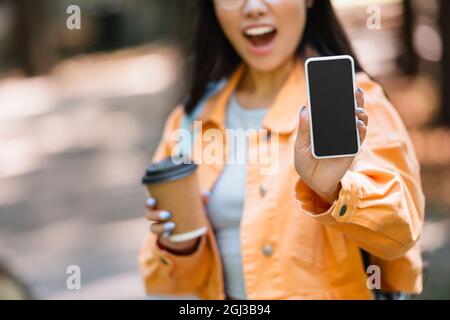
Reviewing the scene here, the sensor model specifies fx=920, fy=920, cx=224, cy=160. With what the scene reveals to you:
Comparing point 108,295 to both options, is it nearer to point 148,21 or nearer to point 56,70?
point 56,70

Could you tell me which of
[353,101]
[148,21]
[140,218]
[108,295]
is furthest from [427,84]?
[148,21]

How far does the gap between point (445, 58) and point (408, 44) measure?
0.81 m

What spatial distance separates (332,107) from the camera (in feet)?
5.75

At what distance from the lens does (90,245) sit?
616 cm

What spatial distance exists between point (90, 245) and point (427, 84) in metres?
2.73

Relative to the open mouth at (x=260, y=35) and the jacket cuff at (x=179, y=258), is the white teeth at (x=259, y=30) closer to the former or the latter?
the open mouth at (x=260, y=35)

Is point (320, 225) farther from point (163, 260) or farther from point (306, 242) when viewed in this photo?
point (163, 260)

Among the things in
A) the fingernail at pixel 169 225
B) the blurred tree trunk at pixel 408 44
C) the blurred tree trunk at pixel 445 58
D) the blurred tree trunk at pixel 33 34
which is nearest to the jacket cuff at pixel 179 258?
the fingernail at pixel 169 225

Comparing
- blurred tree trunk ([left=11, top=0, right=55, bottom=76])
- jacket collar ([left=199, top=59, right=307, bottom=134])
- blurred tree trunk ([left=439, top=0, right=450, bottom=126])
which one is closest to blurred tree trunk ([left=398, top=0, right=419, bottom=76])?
blurred tree trunk ([left=439, top=0, right=450, bottom=126])

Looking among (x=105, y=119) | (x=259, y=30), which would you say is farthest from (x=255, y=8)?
(x=105, y=119)

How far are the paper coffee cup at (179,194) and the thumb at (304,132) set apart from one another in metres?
0.47

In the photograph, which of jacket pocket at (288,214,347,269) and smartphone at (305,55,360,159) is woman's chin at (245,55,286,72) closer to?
jacket pocket at (288,214,347,269)

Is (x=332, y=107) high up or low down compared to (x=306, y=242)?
up

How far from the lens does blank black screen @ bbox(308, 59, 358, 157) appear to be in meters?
1.73
